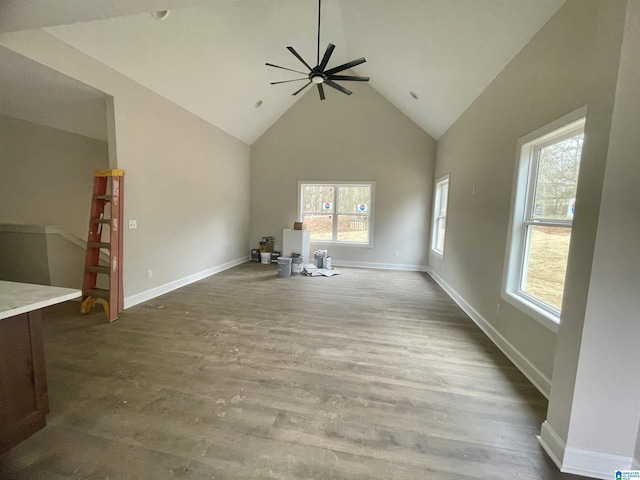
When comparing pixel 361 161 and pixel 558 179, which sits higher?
pixel 361 161

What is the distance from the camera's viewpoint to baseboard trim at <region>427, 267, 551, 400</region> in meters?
1.92

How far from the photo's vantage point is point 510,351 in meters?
2.38

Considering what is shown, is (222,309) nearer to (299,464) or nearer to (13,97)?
(299,464)

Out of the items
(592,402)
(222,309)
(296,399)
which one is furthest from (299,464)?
(222,309)

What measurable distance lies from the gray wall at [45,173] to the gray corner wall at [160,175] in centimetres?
26

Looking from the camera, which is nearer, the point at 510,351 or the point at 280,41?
the point at 510,351

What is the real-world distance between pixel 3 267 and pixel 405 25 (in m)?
6.12

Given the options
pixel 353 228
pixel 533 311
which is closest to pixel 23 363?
pixel 533 311

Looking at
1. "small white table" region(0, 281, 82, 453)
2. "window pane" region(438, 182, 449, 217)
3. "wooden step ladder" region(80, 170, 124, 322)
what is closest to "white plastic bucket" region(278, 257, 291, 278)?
"wooden step ladder" region(80, 170, 124, 322)

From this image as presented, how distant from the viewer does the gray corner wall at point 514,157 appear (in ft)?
4.00

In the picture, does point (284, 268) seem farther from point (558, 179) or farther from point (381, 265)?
point (558, 179)

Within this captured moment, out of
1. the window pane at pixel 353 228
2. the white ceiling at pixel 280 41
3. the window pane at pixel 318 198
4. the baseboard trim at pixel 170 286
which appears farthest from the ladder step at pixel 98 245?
the window pane at pixel 353 228

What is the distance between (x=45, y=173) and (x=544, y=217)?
718 centimetres

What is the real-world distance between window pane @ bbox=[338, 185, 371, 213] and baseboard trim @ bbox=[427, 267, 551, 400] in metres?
3.02
